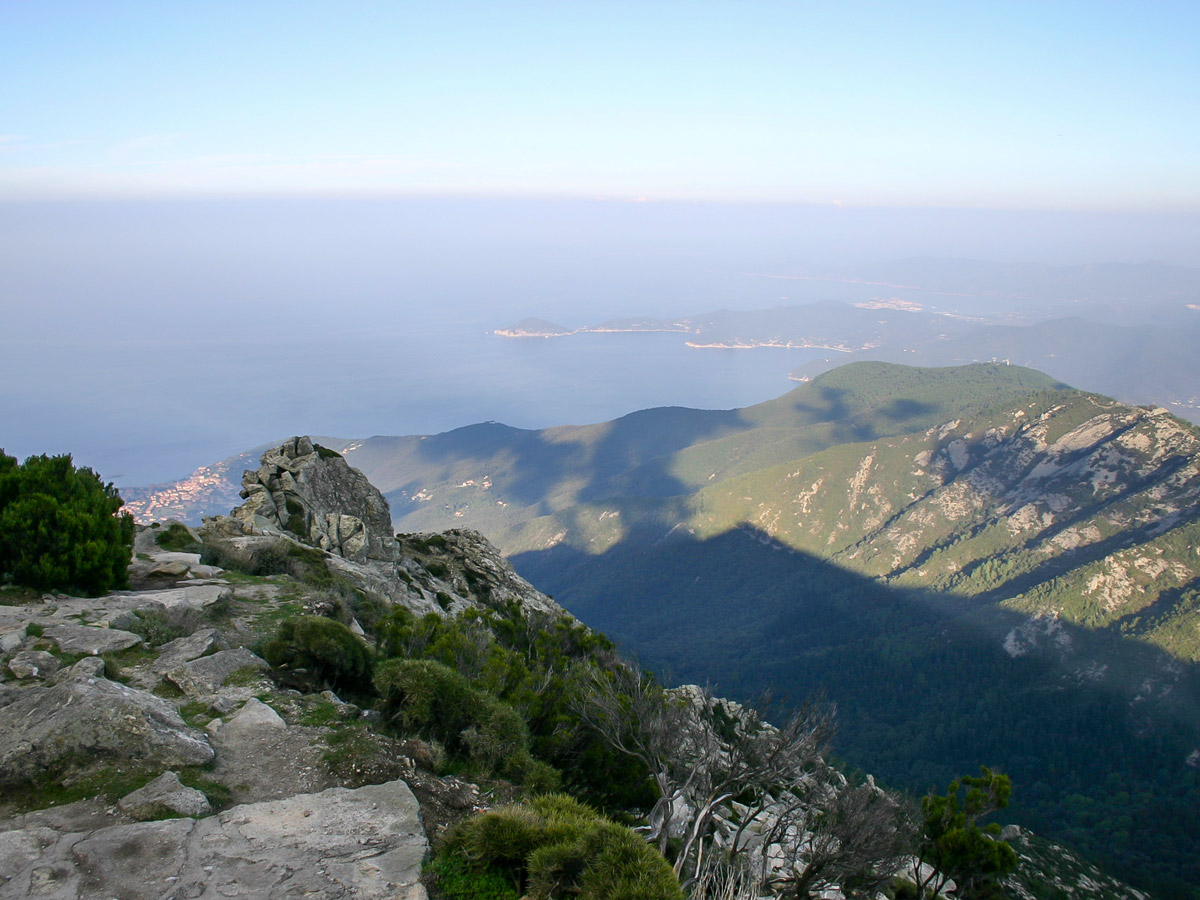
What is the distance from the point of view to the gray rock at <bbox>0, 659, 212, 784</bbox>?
334 inches

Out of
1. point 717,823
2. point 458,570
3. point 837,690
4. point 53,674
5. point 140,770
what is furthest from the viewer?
point 837,690

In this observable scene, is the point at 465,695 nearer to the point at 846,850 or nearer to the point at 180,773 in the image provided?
the point at 180,773

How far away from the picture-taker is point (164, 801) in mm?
8117

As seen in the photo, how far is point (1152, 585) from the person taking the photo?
4254 inches

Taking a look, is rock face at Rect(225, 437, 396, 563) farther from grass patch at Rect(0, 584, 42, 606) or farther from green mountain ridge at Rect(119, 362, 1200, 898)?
green mountain ridge at Rect(119, 362, 1200, 898)

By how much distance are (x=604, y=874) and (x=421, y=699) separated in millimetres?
5213

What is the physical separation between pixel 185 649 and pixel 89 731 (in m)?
3.89

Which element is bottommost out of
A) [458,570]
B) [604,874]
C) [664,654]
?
[664,654]

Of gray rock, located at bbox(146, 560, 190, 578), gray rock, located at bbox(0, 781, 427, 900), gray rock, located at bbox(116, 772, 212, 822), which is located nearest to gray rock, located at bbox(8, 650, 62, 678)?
gray rock, located at bbox(116, 772, 212, 822)

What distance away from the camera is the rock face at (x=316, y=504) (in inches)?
1061

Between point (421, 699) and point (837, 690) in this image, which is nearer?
point (421, 699)

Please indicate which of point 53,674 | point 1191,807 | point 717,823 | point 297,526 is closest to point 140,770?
point 53,674

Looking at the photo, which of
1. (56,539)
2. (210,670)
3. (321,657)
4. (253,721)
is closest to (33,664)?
(210,670)

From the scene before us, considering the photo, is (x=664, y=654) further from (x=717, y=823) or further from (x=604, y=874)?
(x=604, y=874)
